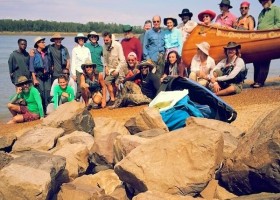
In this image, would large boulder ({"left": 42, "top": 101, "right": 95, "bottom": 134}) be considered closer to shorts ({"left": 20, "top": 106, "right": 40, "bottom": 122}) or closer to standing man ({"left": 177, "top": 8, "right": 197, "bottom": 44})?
shorts ({"left": 20, "top": 106, "right": 40, "bottom": 122})

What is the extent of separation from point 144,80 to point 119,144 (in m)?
3.41

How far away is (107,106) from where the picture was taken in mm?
9758

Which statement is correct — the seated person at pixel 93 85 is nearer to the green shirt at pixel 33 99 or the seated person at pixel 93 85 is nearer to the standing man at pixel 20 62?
the green shirt at pixel 33 99

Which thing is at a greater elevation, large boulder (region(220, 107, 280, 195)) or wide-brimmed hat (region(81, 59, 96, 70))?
wide-brimmed hat (region(81, 59, 96, 70))

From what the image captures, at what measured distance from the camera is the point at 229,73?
9.25m

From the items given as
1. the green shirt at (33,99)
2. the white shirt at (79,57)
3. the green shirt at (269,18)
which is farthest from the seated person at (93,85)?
the green shirt at (269,18)

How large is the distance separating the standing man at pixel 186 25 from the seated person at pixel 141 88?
6.46 feet

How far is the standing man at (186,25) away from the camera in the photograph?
1052 cm

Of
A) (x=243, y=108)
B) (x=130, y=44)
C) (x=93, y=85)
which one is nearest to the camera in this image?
(x=243, y=108)

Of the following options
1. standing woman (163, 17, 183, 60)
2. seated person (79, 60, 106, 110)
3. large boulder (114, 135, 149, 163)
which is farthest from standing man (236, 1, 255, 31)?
large boulder (114, 135, 149, 163)

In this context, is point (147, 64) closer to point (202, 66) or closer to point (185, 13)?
point (202, 66)

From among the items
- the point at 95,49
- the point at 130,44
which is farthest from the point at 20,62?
the point at 130,44

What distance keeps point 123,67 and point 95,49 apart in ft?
3.12

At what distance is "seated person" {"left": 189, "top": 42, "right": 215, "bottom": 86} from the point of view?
9.20 meters
